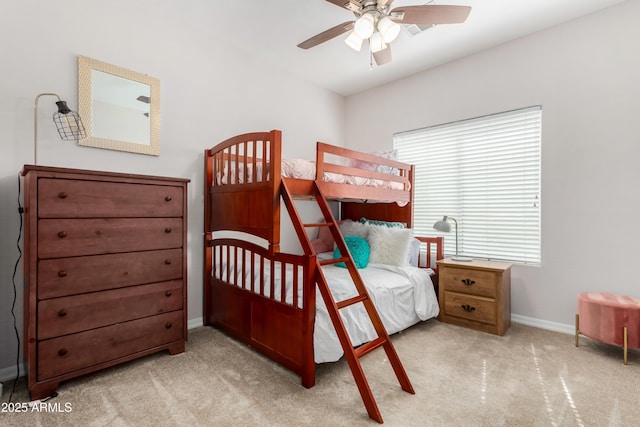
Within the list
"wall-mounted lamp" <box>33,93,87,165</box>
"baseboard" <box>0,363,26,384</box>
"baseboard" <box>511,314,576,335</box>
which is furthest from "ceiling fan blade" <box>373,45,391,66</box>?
"baseboard" <box>0,363,26,384</box>

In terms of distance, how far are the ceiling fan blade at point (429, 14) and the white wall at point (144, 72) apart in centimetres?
159

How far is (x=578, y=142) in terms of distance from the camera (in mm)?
2697

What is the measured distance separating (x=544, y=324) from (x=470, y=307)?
0.71 metres

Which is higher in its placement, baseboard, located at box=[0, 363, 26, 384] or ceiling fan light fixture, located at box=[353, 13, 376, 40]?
ceiling fan light fixture, located at box=[353, 13, 376, 40]

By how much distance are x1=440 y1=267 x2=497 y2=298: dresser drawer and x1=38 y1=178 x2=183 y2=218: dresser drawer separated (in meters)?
2.47

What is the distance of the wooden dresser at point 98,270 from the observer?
170 cm

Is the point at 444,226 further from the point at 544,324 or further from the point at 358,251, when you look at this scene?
the point at 544,324

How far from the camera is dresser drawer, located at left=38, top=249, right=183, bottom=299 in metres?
1.74

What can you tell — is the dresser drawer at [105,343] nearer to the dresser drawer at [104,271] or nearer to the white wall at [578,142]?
the dresser drawer at [104,271]

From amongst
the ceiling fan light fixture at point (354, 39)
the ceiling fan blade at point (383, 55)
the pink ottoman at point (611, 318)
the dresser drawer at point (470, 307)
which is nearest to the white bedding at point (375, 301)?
the dresser drawer at point (470, 307)

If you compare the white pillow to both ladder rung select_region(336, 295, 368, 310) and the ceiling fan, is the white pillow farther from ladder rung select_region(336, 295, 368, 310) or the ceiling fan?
the ceiling fan

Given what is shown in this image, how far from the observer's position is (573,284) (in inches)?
107

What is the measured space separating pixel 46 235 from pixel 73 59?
4.40 ft

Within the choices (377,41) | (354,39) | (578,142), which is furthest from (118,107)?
(578,142)
